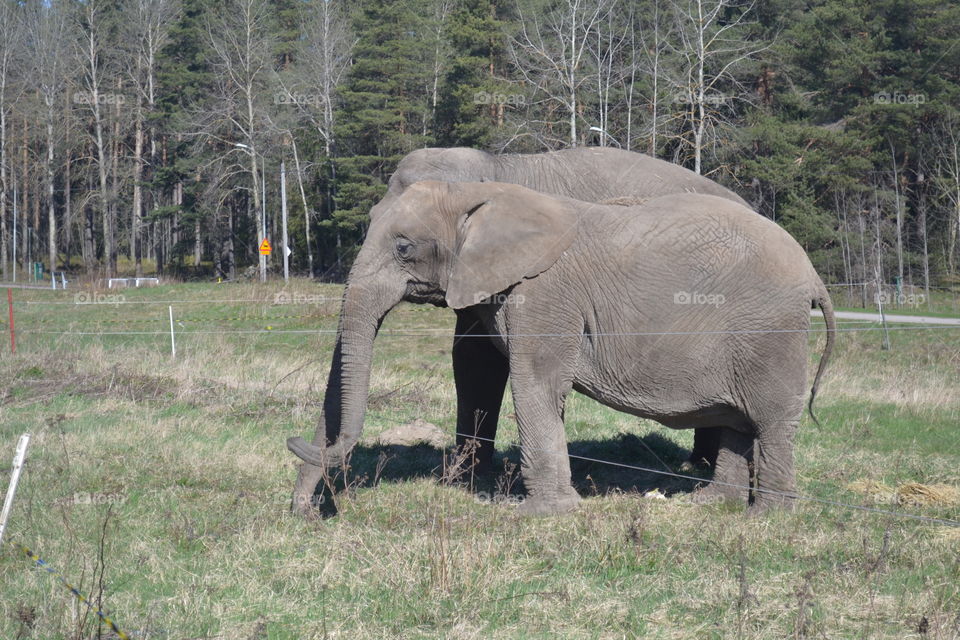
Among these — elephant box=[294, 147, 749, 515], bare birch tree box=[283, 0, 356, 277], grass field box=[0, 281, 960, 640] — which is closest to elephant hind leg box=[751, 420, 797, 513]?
grass field box=[0, 281, 960, 640]

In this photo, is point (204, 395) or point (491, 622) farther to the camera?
point (204, 395)

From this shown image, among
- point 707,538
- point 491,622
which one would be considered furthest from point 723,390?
point 491,622

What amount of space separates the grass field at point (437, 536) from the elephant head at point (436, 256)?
2.89 ft

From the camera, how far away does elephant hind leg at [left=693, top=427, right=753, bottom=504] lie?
845 cm

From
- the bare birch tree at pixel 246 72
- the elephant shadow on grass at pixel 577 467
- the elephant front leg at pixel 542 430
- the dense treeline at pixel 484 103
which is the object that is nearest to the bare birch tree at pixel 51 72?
the dense treeline at pixel 484 103

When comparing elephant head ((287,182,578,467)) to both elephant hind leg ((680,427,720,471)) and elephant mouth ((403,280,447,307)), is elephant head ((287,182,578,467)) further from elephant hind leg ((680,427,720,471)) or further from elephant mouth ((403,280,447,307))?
elephant hind leg ((680,427,720,471))

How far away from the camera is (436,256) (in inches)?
Answer: 319

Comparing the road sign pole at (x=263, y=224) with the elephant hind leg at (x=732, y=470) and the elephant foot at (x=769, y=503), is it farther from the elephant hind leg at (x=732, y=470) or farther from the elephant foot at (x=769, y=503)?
the elephant foot at (x=769, y=503)

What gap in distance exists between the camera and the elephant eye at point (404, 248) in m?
8.00

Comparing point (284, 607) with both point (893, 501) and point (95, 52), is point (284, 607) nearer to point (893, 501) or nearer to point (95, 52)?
point (893, 501)

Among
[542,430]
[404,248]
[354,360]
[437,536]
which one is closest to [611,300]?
[542,430]

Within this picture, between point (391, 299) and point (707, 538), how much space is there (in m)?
3.05

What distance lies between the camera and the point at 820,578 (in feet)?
19.9

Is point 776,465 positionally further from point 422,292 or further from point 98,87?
point 98,87
